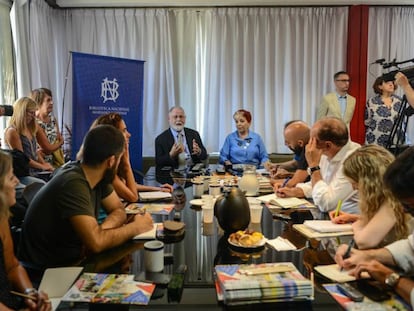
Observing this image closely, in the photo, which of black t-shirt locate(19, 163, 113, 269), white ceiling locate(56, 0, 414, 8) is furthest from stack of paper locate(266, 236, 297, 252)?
white ceiling locate(56, 0, 414, 8)

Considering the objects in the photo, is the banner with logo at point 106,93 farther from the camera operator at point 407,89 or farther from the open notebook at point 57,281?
the open notebook at point 57,281

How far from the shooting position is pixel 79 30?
196 inches

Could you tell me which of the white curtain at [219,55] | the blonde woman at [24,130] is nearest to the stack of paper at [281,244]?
the blonde woman at [24,130]

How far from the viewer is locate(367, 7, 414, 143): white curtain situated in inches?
192

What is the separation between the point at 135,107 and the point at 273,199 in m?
2.41

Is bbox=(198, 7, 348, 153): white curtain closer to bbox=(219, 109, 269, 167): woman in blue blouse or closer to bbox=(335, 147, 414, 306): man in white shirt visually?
bbox=(219, 109, 269, 167): woman in blue blouse

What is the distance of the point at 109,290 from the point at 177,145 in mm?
2756

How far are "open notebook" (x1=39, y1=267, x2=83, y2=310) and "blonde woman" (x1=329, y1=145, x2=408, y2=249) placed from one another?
98cm

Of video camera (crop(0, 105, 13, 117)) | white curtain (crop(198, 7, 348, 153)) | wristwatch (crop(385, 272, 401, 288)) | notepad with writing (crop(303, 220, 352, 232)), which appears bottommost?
wristwatch (crop(385, 272, 401, 288))

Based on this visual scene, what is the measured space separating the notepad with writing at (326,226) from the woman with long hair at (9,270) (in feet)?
3.56

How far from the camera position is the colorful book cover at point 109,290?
1.10 meters

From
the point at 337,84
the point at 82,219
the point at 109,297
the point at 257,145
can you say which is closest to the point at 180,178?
the point at 257,145

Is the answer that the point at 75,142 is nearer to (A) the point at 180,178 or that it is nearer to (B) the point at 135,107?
(B) the point at 135,107

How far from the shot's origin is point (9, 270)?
1248 millimetres
